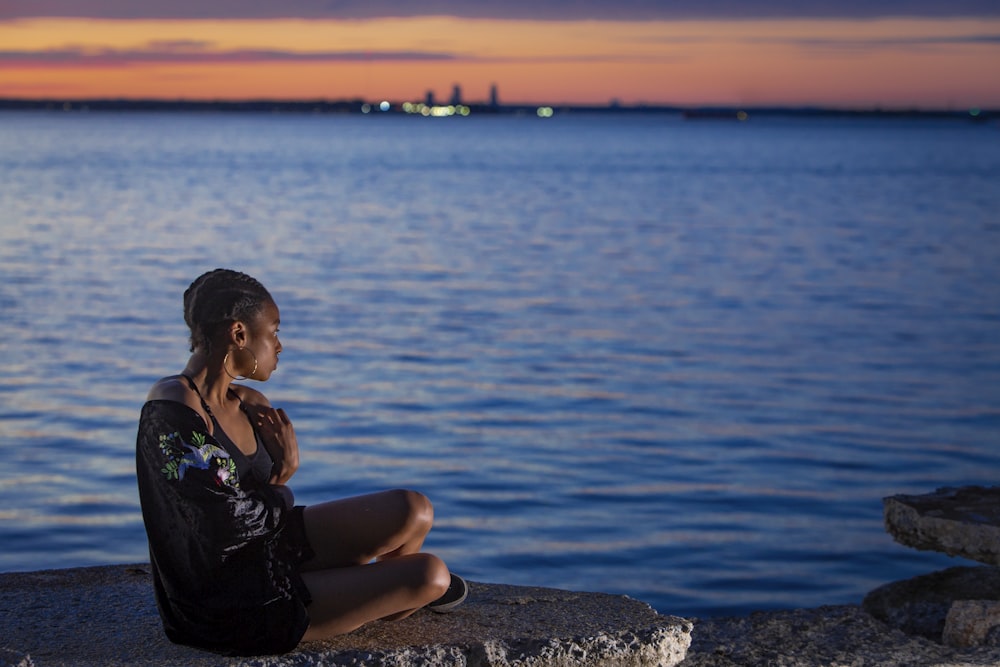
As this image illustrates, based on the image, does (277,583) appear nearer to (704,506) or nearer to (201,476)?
(201,476)

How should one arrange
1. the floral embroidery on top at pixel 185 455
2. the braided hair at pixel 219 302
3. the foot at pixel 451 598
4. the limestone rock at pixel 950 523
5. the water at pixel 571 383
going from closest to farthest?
the floral embroidery on top at pixel 185 455 → the braided hair at pixel 219 302 → the foot at pixel 451 598 → the limestone rock at pixel 950 523 → the water at pixel 571 383

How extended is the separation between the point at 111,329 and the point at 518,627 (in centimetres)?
1430

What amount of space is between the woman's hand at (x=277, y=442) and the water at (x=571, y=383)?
4.23 m

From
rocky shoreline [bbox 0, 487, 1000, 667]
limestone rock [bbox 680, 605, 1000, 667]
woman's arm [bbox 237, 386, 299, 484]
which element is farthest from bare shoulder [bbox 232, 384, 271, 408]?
limestone rock [bbox 680, 605, 1000, 667]

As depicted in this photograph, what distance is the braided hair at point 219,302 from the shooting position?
13.8ft

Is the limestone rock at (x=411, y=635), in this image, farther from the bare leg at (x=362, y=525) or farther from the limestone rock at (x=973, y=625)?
the limestone rock at (x=973, y=625)

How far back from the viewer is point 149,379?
1463 centimetres

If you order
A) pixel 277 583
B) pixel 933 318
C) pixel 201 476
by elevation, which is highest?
pixel 201 476

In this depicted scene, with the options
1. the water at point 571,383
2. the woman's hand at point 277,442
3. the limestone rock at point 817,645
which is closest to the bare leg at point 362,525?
the woman's hand at point 277,442

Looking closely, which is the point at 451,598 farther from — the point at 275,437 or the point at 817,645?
the point at 817,645

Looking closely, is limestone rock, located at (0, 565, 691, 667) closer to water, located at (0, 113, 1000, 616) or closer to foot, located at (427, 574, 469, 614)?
foot, located at (427, 574, 469, 614)

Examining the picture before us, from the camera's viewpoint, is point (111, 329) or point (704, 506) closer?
point (704, 506)

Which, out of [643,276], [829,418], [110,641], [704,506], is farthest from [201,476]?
[643,276]

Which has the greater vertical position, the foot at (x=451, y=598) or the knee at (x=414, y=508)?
the knee at (x=414, y=508)
